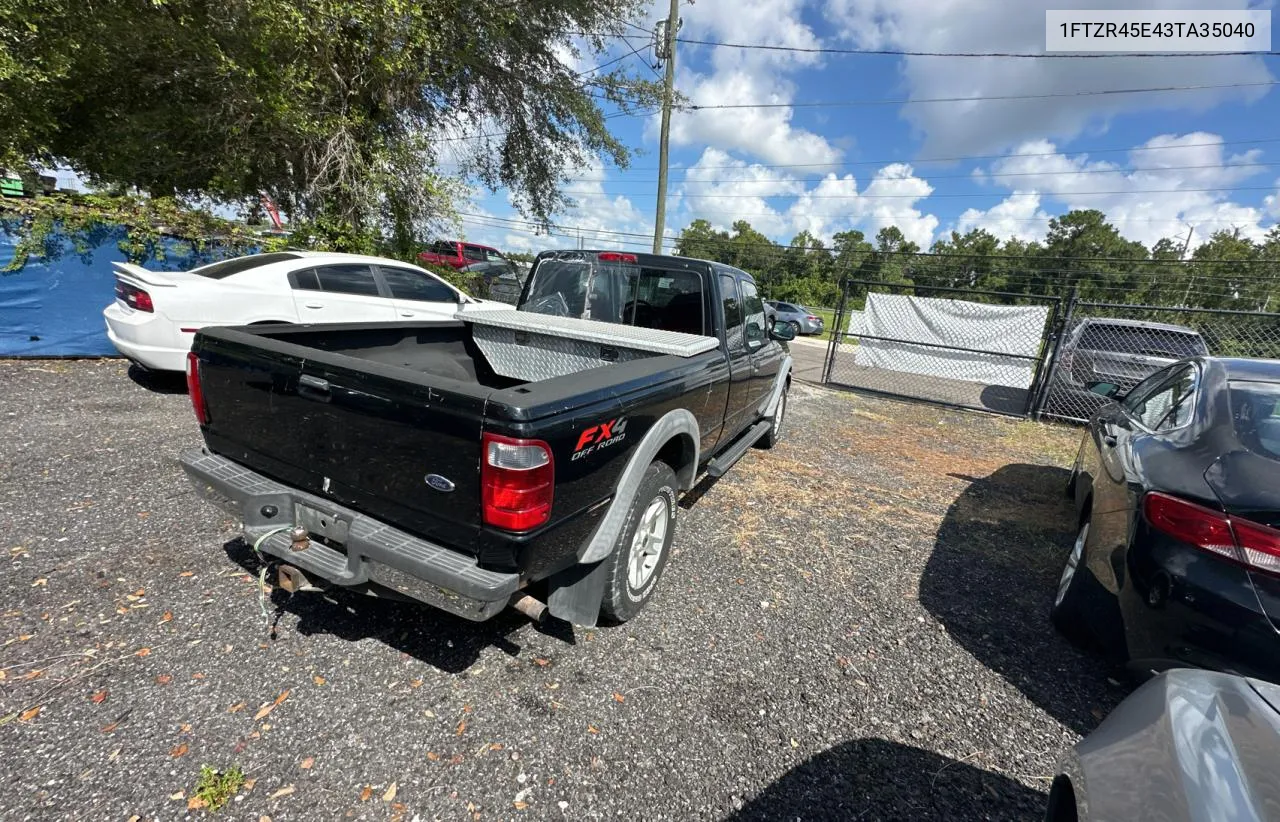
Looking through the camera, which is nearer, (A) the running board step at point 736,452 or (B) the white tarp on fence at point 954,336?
(A) the running board step at point 736,452

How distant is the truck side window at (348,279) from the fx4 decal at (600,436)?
5.65 m

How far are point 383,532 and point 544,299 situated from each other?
2.67 metres

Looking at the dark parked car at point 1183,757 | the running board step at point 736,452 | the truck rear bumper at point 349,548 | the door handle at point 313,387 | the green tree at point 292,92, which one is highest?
the green tree at point 292,92

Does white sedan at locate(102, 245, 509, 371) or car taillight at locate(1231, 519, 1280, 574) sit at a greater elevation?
white sedan at locate(102, 245, 509, 371)

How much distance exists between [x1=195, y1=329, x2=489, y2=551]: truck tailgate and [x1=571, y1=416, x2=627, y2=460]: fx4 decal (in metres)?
0.38

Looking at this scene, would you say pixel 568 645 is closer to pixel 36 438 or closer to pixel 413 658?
pixel 413 658

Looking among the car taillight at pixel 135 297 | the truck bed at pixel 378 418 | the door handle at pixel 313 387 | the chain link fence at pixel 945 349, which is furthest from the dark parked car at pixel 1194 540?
the car taillight at pixel 135 297

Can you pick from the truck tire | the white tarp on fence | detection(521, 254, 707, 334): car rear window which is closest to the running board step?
the truck tire

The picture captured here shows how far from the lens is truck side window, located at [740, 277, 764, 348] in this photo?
427 centimetres

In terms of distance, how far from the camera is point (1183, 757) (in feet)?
3.56

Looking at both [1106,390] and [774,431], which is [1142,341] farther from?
[774,431]

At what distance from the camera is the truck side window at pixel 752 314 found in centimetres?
427

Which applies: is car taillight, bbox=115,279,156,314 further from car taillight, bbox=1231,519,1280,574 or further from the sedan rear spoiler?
car taillight, bbox=1231,519,1280,574

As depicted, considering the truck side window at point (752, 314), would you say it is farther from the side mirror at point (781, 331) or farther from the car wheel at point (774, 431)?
the car wheel at point (774, 431)
